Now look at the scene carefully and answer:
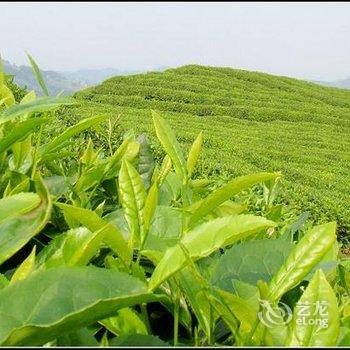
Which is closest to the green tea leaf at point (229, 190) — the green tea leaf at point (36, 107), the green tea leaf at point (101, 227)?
the green tea leaf at point (101, 227)

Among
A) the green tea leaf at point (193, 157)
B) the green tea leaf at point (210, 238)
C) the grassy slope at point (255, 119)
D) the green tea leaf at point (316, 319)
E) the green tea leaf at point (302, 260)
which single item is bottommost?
the grassy slope at point (255, 119)

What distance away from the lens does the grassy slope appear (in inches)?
395

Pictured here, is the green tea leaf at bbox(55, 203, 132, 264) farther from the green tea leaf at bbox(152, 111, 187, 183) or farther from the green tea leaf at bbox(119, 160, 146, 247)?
the green tea leaf at bbox(152, 111, 187, 183)

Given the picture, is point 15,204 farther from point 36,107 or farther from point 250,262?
point 250,262

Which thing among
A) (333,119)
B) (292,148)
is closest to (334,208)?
(292,148)

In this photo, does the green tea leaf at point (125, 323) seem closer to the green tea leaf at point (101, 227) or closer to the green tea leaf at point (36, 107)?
the green tea leaf at point (101, 227)

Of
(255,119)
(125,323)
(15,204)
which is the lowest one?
(255,119)

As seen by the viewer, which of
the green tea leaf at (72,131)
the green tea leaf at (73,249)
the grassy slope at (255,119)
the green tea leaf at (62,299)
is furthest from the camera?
the grassy slope at (255,119)

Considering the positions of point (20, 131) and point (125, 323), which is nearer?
point (125, 323)

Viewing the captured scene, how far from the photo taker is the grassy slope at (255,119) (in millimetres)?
10039

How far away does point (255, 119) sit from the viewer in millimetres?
17766

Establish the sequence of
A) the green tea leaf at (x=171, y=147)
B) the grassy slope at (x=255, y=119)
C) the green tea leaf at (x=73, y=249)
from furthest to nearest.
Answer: the grassy slope at (x=255, y=119), the green tea leaf at (x=171, y=147), the green tea leaf at (x=73, y=249)

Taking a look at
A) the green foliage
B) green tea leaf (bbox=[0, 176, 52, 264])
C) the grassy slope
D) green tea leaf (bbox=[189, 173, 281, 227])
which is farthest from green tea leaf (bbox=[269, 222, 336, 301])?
the grassy slope

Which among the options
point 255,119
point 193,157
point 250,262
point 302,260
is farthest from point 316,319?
point 255,119
